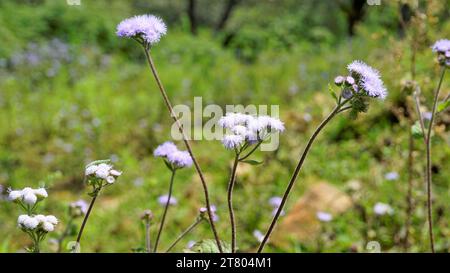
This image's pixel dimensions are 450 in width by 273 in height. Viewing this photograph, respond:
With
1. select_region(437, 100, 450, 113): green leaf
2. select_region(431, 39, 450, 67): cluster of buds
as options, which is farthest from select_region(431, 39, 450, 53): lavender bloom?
select_region(437, 100, 450, 113): green leaf

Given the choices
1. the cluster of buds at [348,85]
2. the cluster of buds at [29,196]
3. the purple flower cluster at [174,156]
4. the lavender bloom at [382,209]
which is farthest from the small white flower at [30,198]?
the lavender bloom at [382,209]

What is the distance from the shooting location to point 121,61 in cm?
775

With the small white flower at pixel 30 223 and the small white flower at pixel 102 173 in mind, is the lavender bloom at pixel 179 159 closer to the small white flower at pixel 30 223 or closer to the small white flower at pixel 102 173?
the small white flower at pixel 102 173

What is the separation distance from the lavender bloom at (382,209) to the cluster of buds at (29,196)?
209cm

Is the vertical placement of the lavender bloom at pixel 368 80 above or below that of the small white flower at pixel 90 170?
above

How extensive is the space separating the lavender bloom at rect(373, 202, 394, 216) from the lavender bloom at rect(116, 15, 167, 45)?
196 centimetres

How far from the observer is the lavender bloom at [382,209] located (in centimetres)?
290

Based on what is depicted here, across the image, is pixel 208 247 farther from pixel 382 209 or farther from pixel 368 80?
pixel 382 209

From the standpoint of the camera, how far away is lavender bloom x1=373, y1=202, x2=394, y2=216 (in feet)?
9.53

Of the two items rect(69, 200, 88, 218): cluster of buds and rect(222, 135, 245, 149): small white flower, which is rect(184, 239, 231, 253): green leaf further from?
rect(69, 200, 88, 218): cluster of buds

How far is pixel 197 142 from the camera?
185 inches

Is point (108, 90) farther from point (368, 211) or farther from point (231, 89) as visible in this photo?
point (368, 211)

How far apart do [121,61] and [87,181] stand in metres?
6.64
